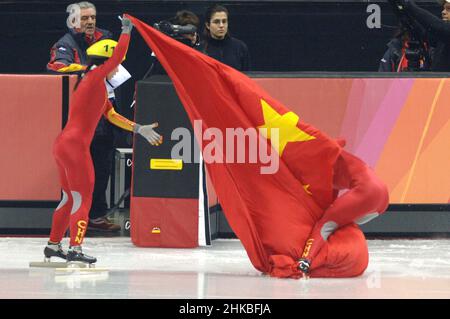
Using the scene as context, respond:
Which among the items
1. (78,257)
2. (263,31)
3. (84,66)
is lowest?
(78,257)

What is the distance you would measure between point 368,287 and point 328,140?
132 centimetres

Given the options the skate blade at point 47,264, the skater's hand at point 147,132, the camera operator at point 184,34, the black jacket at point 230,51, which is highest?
the camera operator at point 184,34

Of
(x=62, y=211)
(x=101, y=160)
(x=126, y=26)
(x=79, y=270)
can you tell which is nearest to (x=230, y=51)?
(x=101, y=160)

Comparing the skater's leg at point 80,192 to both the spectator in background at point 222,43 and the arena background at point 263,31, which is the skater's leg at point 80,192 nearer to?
the spectator in background at point 222,43

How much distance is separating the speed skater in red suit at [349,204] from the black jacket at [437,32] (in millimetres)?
2924

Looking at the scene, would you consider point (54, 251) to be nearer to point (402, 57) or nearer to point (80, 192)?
point (80, 192)

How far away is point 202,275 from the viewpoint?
11.8 meters

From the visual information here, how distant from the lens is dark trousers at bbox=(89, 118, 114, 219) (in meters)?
14.3

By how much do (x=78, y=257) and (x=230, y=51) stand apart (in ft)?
11.4

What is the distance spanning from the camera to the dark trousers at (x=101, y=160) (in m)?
14.3

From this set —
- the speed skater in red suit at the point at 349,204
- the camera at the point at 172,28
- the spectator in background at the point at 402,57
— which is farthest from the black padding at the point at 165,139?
the spectator in background at the point at 402,57

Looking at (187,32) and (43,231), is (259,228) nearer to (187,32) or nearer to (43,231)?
(187,32)

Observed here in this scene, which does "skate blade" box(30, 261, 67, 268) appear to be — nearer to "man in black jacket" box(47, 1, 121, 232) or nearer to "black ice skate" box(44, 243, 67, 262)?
"black ice skate" box(44, 243, 67, 262)

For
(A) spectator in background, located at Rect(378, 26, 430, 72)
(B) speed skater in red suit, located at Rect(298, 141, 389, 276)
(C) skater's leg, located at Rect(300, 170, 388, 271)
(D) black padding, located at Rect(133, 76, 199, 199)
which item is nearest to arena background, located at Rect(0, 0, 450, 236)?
(A) spectator in background, located at Rect(378, 26, 430, 72)
